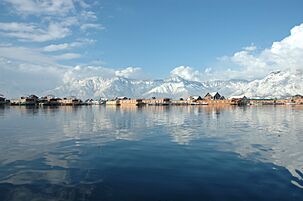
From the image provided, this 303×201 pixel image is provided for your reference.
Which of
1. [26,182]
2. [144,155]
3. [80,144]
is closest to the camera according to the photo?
[26,182]

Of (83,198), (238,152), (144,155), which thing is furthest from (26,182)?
(238,152)

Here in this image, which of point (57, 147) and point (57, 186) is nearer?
point (57, 186)

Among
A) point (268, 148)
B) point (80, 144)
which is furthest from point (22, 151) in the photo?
point (268, 148)

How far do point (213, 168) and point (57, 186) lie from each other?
11.3 meters

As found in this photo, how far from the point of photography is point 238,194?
15.1 meters

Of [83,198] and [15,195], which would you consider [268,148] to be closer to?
[83,198]

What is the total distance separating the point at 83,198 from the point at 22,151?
52.4ft

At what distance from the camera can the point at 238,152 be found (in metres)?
27.0

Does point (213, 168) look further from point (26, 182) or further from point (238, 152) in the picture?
point (26, 182)

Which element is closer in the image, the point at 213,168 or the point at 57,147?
the point at 213,168

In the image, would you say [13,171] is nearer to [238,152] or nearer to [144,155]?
[144,155]

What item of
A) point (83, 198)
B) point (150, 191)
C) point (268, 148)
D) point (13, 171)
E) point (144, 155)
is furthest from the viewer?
point (268, 148)

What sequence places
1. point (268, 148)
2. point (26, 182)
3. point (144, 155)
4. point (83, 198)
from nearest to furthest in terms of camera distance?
point (83, 198) < point (26, 182) < point (144, 155) < point (268, 148)

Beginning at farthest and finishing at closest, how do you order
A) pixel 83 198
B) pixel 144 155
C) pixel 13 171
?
pixel 144 155 < pixel 13 171 < pixel 83 198
